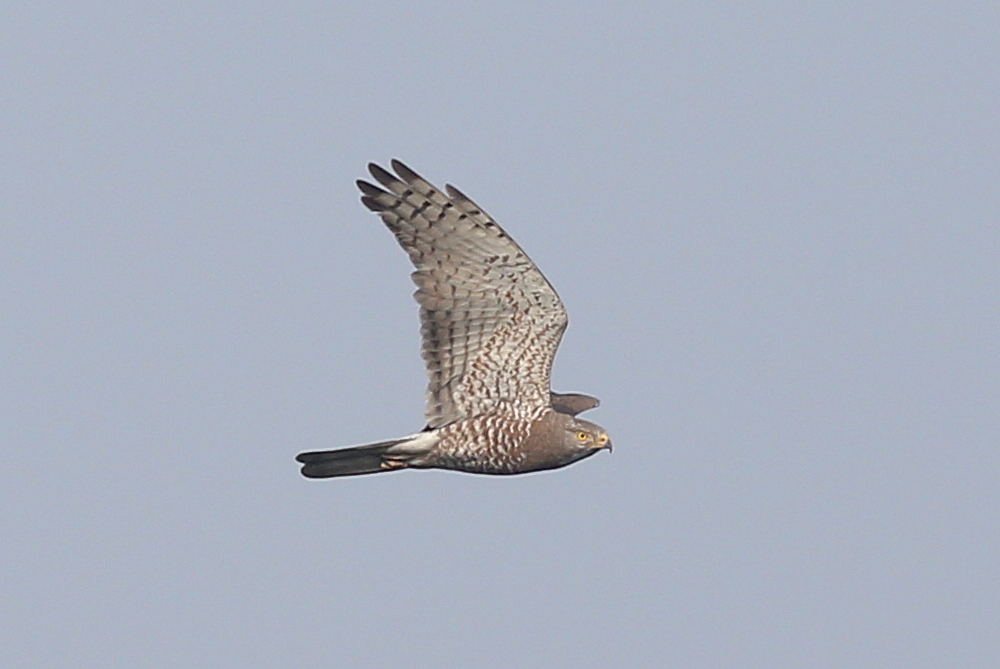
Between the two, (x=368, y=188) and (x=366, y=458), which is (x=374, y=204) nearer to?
(x=368, y=188)

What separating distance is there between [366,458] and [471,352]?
1.10 m

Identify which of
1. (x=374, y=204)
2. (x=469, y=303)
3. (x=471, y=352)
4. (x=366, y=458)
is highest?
(x=374, y=204)

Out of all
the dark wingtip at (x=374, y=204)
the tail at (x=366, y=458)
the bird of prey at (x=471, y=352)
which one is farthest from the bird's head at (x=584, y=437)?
the dark wingtip at (x=374, y=204)

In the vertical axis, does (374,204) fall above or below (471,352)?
above

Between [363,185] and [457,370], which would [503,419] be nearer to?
[457,370]

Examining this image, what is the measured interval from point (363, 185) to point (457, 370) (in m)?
1.55

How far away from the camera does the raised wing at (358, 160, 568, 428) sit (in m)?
14.9

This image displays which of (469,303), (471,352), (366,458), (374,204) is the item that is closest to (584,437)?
(471,352)

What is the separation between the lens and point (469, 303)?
15180 millimetres

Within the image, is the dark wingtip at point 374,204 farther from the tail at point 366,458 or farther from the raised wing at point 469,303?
the tail at point 366,458

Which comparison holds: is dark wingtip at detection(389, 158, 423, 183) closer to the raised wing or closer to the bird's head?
the raised wing

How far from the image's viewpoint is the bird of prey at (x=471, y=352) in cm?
1498

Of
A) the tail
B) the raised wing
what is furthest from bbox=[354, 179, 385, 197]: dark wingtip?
the tail

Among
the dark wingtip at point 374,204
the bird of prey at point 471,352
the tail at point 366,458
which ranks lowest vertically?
the tail at point 366,458
